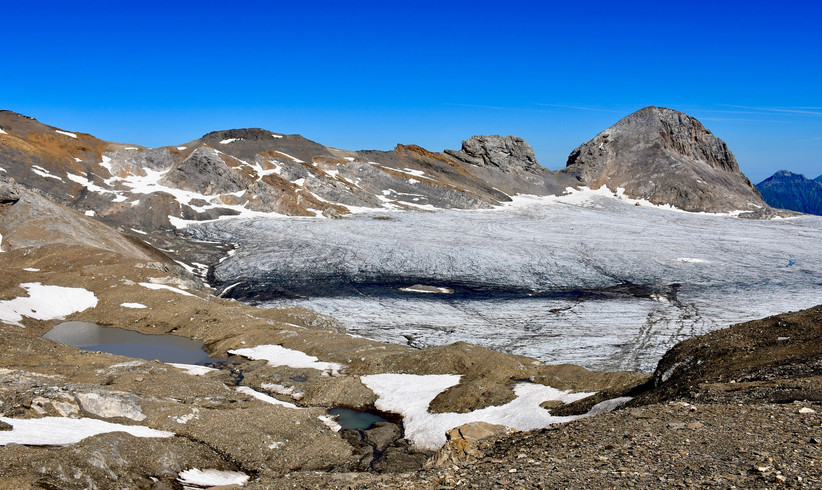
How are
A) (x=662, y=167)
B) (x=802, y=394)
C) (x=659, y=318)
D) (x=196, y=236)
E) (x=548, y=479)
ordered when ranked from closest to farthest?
(x=548, y=479) → (x=802, y=394) → (x=659, y=318) → (x=196, y=236) → (x=662, y=167)

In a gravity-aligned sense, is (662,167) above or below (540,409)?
above

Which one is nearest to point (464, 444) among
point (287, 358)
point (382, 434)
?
point (382, 434)

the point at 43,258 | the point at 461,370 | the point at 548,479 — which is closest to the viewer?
the point at 548,479

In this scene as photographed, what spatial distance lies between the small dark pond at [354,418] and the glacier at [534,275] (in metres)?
15.4

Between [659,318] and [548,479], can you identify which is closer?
[548,479]

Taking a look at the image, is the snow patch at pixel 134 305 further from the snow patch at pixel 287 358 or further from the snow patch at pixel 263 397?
the snow patch at pixel 263 397

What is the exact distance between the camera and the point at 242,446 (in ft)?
65.0

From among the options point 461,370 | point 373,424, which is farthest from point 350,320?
point 373,424

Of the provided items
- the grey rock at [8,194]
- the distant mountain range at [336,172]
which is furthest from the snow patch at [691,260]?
the grey rock at [8,194]

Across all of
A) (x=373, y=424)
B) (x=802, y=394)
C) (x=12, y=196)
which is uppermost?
(x=12, y=196)

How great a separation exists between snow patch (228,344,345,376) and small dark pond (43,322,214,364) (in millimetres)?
2541

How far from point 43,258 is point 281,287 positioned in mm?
22252

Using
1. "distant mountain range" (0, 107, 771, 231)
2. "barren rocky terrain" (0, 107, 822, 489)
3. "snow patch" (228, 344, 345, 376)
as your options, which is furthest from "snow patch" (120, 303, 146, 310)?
"distant mountain range" (0, 107, 771, 231)

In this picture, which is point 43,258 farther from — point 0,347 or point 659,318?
point 659,318
